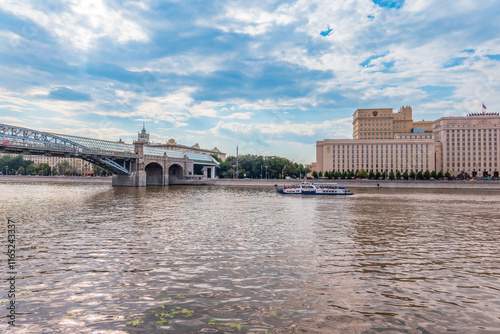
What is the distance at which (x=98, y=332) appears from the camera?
7.87 meters

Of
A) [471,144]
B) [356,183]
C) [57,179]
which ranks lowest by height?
[356,183]

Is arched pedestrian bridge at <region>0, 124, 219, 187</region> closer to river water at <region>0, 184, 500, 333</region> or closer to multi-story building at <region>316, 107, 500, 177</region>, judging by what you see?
river water at <region>0, 184, 500, 333</region>

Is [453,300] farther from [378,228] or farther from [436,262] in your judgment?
[378,228]

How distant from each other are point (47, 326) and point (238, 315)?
4599mm

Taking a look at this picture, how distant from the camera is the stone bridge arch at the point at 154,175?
4392 inches

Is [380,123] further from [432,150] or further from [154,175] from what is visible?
[154,175]

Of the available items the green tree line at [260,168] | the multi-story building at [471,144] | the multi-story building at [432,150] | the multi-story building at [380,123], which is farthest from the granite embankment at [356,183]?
the multi-story building at [380,123]

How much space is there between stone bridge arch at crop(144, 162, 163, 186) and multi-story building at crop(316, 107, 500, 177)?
71.7m

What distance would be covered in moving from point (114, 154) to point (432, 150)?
12443cm

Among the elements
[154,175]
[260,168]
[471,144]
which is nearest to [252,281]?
[154,175]

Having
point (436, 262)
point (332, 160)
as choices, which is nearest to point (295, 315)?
point (436, 262)

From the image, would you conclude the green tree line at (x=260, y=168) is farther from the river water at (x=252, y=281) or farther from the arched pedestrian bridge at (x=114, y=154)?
the river water at (x=252, y=281)

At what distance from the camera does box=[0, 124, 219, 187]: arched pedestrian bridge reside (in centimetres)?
6738

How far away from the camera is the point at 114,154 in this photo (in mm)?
91438
